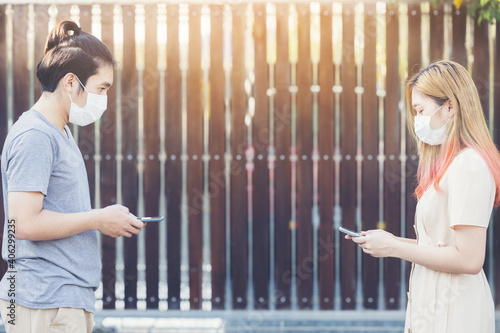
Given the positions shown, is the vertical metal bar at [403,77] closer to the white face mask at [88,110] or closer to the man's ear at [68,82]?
the white face mask at [88,110]

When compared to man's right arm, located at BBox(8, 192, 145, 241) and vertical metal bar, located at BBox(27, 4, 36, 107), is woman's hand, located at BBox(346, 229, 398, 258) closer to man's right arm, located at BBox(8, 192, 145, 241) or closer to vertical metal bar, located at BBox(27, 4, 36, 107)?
man's right arm, located at BBox(8, 192, 145, 241)

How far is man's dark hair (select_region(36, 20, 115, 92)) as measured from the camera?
2.01 m

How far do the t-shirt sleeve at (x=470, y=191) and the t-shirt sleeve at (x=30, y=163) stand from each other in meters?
1.33

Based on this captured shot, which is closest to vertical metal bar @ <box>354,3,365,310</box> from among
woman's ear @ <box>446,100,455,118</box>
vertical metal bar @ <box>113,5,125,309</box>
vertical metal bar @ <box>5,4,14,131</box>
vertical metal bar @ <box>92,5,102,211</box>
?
vertical metal bar @ <box>113,5,125,309</box>

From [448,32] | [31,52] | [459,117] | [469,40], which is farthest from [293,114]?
[459,117]

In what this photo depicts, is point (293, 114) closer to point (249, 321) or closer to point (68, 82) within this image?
point (249, 321)

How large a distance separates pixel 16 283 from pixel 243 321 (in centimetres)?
284

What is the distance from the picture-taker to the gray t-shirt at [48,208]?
182cm

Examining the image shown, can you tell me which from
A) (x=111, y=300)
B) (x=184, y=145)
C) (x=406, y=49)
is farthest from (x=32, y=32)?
(x=406, y=49)

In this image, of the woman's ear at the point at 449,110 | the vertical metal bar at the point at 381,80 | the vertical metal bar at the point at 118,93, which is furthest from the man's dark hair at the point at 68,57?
the vertical metal bar at the point at 381,80

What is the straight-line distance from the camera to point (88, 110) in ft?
7.02

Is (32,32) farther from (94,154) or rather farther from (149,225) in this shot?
(149,225)

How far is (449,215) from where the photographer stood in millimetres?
1957

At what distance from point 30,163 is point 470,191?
55.9 inches
